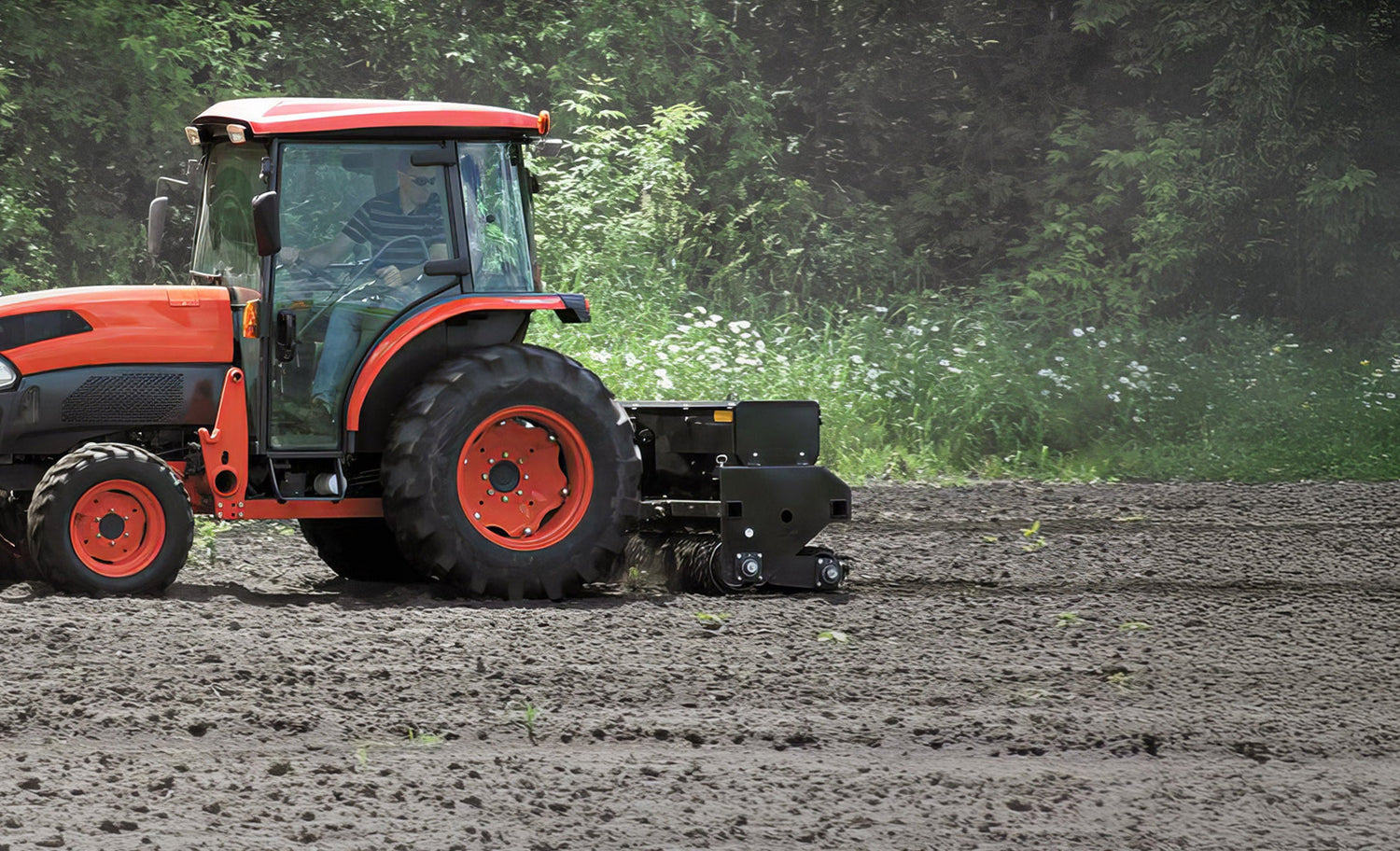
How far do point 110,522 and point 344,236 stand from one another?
1420 millimetres

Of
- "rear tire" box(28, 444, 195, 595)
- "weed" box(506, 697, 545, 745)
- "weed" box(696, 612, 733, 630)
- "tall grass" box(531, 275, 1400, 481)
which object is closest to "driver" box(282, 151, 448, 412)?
"rear tire" box(28, 444, 195, 595)

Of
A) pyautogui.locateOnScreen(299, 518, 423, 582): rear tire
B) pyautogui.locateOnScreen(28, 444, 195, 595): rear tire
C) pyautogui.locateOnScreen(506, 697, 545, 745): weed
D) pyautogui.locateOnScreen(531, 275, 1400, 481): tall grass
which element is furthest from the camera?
pyautogui.locateOnScreen(531, 275, 1400, 481): tall grass

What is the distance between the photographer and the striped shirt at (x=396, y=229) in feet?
22.5

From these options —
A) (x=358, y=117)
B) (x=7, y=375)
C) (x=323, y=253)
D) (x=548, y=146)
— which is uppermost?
(x=358, y=117)

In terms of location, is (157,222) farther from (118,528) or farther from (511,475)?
(511,475)

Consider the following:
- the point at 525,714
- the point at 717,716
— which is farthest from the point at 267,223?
the point at 717,716

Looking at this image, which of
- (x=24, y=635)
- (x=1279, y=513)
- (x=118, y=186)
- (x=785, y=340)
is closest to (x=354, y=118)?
(x=24, y=635)

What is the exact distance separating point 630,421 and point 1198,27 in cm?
1256

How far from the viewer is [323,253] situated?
6805 millimetres

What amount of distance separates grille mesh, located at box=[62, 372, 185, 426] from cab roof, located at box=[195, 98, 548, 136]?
1.07m

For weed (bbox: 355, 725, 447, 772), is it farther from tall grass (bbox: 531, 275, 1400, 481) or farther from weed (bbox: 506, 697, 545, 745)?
tall grass (bbox: 531, 275, 1400, 481)

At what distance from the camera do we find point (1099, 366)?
1402 cm

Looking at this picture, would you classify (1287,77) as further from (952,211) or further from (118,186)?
(118,186)

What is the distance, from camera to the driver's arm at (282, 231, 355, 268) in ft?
22.2
